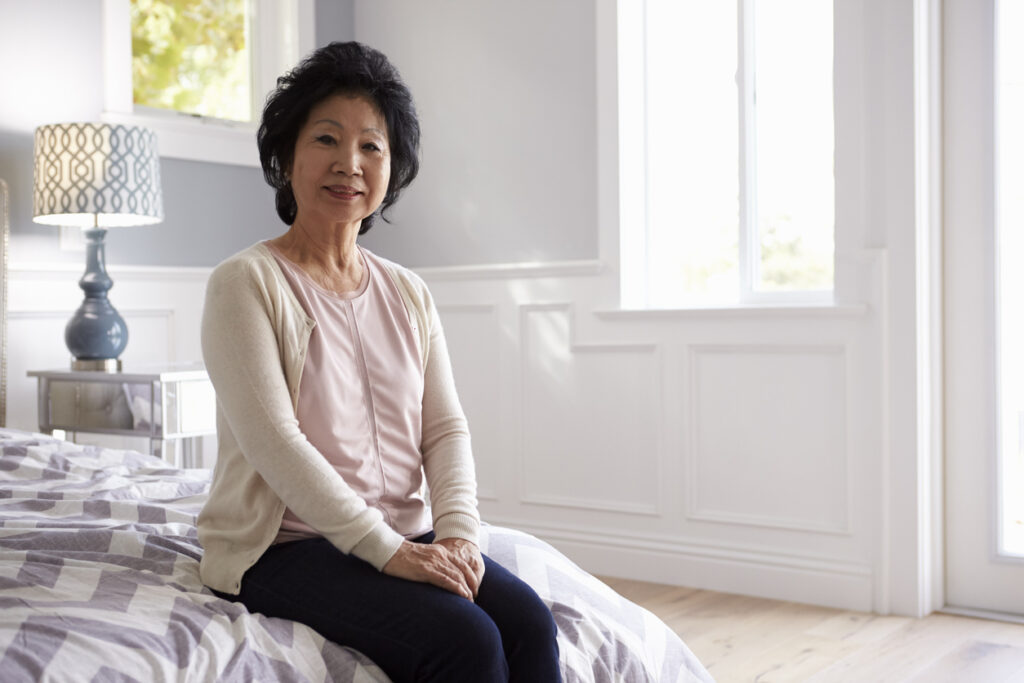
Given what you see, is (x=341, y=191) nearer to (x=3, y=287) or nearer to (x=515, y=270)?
(x=3, y=287)

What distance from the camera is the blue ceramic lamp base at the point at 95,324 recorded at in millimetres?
3139

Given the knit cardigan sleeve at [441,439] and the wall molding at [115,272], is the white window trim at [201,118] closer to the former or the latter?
the wall molding at [115,272]

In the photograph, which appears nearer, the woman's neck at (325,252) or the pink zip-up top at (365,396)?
the pink zip-up top at (365,396)

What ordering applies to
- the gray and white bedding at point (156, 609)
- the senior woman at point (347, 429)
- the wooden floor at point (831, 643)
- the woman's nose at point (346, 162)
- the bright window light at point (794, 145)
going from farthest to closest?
1. the bright window light at point (794, 145)
2. the wooden floor at point (831, 643)
3. the woman's nose at point (346, 162)
4. the senior woman at point (347, 429)
5. the gray and white bedding at point (156, 609)

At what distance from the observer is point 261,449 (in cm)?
142

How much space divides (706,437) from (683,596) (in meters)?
0.48

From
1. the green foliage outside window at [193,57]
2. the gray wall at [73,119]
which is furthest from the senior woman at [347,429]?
the green foliage outside window at [193,57]

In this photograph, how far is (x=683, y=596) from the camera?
325cm

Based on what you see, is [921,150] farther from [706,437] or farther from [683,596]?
[683,596]

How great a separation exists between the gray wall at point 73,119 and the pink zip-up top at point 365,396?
81.3 inches

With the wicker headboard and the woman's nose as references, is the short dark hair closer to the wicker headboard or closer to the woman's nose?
the woman's nose

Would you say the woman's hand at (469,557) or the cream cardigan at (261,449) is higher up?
the cream cardigan at (261,449)

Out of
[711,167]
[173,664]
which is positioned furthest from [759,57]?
[173,664]

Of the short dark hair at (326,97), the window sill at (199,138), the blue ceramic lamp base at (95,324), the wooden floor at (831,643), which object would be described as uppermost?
the window sill at (199,138)
